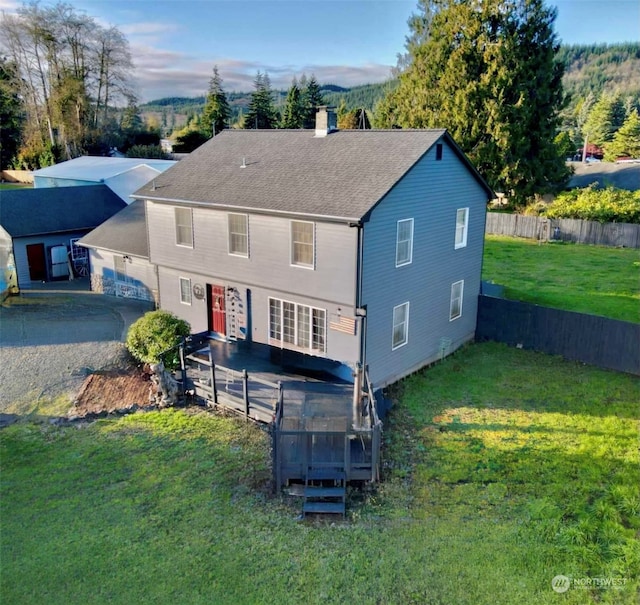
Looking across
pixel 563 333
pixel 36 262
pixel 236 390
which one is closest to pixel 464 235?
pixel 563 333

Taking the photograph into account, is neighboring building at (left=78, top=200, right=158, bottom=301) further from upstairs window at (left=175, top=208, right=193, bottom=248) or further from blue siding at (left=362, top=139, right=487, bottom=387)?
blue siding at (left=362, top=139, right=487, bottom=387)

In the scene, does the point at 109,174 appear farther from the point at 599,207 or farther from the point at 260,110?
the point at 260,110

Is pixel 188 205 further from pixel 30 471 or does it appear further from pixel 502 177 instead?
pixel 502 177

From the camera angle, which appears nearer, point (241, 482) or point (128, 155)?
point (241, 482)


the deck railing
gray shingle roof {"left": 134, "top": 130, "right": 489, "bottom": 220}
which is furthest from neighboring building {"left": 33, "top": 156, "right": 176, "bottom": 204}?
the deck railing

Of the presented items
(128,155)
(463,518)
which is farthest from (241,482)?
(128,155)

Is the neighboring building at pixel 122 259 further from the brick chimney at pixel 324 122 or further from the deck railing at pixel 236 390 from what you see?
the brick chimney at pixel 324 122
